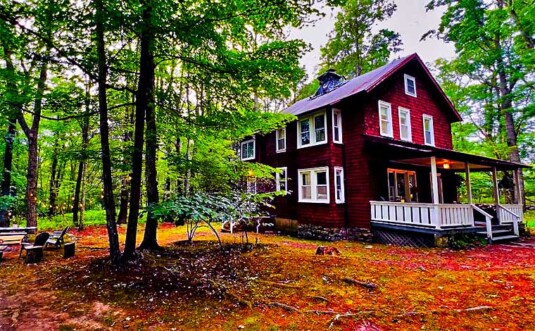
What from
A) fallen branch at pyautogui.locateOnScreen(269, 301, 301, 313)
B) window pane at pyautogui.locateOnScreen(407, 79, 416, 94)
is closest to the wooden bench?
fallen branch at pyautogui.locateOnScreen(269, 301, 301, 313)

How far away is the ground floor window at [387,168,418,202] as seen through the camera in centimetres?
1386

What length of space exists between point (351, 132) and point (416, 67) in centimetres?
620

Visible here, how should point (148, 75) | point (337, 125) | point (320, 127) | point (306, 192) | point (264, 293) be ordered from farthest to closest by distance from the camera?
point (306, 192) → point (320, 127) → point (337, 125) → point (148, 75) → point (264, 293)

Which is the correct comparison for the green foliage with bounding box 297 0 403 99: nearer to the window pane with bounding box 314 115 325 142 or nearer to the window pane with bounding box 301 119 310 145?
the window pane with bounding box 301 119 310 145

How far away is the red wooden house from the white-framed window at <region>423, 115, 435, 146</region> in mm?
56

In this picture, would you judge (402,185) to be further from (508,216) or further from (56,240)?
(56,240)

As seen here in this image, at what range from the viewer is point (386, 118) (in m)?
13.9

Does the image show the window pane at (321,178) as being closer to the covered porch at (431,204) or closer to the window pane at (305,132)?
the window pane at (305,132)

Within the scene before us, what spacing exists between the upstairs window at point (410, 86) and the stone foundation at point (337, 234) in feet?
26.9

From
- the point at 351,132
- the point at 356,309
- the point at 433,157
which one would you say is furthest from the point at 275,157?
the point at 356,309

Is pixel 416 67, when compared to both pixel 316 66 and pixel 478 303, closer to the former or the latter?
pixel 316 66

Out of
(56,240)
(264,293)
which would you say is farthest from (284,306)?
(56,240)

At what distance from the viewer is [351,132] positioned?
13219 millimetres

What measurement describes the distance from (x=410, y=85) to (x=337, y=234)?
372 inches
